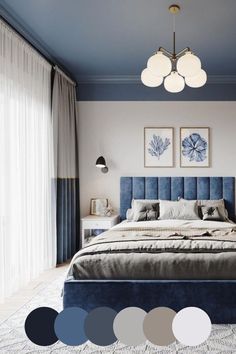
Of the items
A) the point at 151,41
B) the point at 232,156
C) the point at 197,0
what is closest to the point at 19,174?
the point at 151,41

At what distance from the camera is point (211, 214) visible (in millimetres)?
4320

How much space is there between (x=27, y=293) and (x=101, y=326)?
7.90 feet

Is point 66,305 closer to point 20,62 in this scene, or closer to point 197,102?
point 20,62

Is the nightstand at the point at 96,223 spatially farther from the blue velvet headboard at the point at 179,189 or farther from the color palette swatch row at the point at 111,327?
the color palette swatch row at the point at 111,327

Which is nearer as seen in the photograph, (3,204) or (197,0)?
(197,0)

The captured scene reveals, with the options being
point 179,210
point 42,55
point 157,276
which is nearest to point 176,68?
point 157,276

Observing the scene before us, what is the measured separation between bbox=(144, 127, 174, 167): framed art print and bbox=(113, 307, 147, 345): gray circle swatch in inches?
155

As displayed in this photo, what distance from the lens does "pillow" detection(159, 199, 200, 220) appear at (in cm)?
429

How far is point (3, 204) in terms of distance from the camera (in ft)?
10.3

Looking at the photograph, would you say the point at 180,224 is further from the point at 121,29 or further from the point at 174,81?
the point at 121,29

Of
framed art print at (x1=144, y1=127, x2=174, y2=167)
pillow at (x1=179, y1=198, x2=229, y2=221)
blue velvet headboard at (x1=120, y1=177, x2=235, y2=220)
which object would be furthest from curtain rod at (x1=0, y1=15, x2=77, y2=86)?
pillow at (x1=179, y1=198, x2=229, y2=221)

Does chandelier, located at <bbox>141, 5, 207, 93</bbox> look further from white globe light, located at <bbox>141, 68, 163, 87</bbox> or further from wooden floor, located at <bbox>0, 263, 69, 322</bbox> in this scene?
wooden floor, located at <bbox>0, 263, 69, 322</bbox>

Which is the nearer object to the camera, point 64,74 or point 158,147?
point 64,74

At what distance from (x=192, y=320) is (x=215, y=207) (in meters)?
3.41
